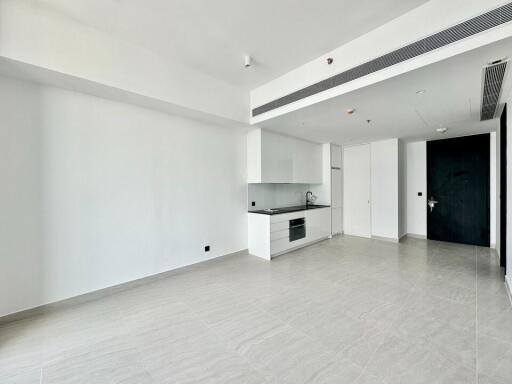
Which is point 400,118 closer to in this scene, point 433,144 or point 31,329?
point 433,144

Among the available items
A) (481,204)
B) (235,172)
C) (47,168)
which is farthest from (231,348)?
(481,204)

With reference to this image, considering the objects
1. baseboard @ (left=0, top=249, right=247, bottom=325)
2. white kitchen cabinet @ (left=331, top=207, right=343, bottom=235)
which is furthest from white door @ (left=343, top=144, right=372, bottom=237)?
baseboard @ (left=0, top=249, right=247, bottom=325)

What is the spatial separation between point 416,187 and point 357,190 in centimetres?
142

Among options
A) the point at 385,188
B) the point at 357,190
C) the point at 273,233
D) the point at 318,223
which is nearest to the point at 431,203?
the point at 385,188

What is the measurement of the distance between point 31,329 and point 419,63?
4519mm

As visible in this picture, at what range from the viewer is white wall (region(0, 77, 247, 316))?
2346 millimetres

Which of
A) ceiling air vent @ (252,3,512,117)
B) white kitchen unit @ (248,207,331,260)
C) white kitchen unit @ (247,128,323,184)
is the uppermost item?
ceiling air vent @ (252,3,512,117)

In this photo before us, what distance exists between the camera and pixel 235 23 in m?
2.36

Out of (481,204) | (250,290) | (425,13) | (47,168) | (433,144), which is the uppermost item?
(425,13)

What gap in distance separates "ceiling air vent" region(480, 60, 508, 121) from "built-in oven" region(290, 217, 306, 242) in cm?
339

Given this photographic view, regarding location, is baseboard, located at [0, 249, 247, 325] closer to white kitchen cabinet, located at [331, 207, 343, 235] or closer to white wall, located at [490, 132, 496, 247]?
white kitchen cabinet, located at [331, 207, 343, 235]

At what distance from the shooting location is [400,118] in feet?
12.5

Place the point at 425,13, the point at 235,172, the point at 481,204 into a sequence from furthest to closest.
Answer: the point at 481,204
the point at 235,172
the point at 425,13

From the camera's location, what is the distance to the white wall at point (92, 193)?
2.35m
